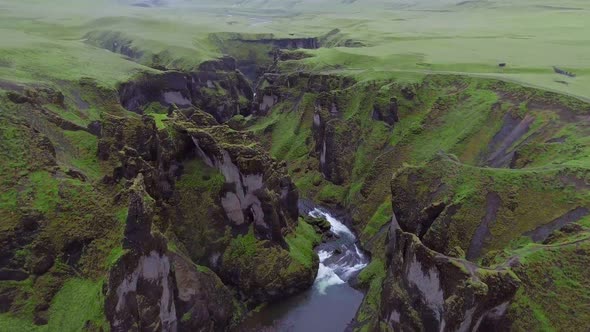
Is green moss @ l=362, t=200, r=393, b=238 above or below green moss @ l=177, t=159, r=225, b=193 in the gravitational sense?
below

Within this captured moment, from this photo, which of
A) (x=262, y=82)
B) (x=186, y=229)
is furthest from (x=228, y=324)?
(x=262, y=82)

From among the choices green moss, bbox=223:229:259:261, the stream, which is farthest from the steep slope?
green moss, bbox=223:229:259:261

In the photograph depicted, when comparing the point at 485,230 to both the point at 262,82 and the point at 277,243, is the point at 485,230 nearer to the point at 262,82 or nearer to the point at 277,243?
the point at 277,243

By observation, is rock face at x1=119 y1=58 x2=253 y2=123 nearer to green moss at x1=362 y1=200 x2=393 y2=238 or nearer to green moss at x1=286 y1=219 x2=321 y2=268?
green moss at x1=286 y1=219 x2=321 y2=268

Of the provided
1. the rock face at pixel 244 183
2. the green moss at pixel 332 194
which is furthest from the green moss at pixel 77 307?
the green moss at pixel 332 194

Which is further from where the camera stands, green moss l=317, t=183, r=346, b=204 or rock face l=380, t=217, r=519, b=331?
green moss l=317, t=183, r=346, b=204

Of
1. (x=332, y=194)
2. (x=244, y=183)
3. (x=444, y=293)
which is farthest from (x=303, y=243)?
(x=444, y=293)

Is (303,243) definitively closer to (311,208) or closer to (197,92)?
(311,208)

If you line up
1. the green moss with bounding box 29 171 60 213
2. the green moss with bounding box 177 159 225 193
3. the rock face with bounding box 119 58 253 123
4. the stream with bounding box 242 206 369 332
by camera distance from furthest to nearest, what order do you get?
the rock face with bounding box 119 58 253 123 → the green moss with bounding box 177 159 225 193 → the stream with bounding box 242 206 369 332 → the green moss with bounding box 29 171 60 213
